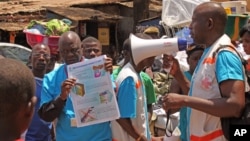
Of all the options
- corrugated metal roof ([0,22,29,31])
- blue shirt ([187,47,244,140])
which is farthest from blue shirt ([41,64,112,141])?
corrugated metal roof ([0,22,29,31])

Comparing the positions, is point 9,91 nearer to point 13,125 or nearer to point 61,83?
point 13,125

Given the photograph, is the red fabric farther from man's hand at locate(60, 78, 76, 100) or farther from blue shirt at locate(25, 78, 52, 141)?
blue shirt at locate(25, 78, 52, 141)

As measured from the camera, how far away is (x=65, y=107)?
4.20 m

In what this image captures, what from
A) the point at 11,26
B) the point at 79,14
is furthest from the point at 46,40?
the point at 79,14

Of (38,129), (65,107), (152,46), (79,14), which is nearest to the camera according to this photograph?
(152,46)

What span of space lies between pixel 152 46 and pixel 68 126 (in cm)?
97

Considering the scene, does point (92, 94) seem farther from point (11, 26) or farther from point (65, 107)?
point (11, 26)

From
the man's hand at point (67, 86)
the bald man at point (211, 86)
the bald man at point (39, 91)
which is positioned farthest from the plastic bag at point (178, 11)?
the bald man at point (211, 86)

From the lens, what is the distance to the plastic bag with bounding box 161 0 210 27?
9.90m

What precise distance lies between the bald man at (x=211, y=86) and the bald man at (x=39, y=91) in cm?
160

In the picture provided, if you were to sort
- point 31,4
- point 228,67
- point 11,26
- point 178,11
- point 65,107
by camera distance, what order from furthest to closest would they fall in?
point 31,4 → point 11,26 → point 178,11 → point 65,107 → point 228,67

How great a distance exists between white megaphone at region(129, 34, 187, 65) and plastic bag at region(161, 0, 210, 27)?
5.94 m

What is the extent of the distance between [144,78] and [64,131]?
88 cm

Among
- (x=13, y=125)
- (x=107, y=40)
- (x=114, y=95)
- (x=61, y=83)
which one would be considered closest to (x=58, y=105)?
(x=61, y=83)
